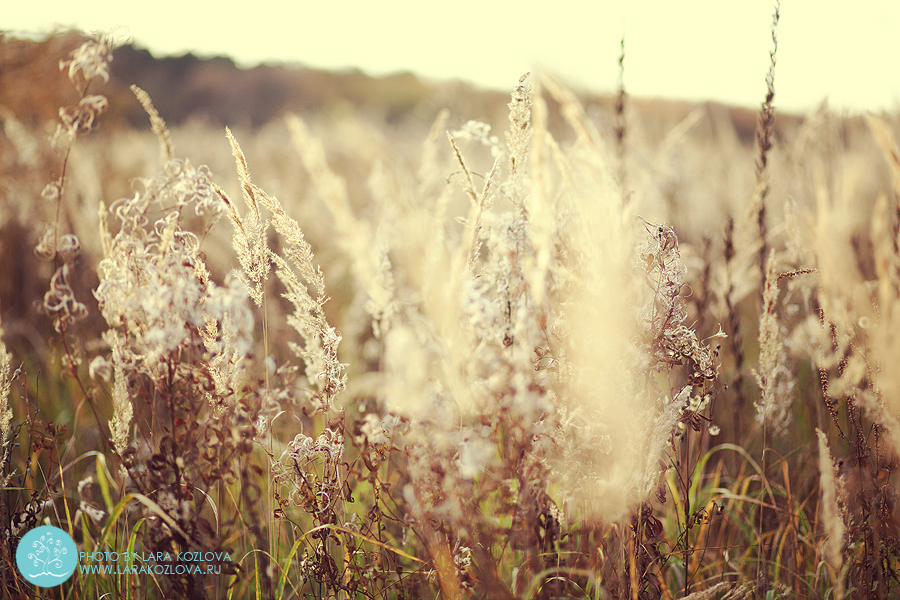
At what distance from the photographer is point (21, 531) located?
1.61 metres

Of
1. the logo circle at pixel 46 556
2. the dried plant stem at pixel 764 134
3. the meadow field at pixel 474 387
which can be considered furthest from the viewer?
the dried plant stem at pixel 764 134

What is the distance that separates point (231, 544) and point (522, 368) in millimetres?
1518

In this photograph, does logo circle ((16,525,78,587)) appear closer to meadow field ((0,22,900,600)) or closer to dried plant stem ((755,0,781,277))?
meadow field ((0,22,900,600))

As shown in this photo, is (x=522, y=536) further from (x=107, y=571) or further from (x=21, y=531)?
(x=21, y=531)

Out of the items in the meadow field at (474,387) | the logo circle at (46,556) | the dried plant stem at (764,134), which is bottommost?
the logo circle at (46,556)

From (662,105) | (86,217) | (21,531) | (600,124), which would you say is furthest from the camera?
(662,105)

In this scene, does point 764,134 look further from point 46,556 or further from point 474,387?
point 46,556

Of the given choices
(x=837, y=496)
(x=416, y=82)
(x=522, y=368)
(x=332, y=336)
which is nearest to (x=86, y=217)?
(x=332, y=336)

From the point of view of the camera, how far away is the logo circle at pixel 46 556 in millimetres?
1576

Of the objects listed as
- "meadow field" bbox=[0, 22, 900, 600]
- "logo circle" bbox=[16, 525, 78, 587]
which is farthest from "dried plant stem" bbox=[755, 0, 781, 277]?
"logo circle" bbox=[16, 525, 78, 587]

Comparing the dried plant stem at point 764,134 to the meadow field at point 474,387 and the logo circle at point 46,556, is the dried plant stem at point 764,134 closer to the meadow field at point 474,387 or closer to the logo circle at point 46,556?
the meadow field at point 474,387

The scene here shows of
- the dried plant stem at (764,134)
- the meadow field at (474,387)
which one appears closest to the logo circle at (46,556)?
the meadow field at (474,387)

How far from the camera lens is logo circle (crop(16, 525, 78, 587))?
1.58 metres

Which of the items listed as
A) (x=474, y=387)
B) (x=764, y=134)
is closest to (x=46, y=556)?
(x=474, y=387)
